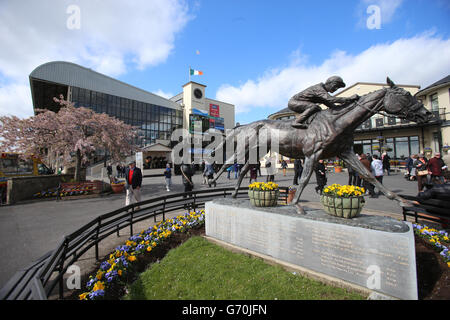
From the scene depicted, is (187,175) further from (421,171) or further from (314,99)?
(421,171)

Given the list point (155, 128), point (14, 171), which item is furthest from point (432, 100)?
point (155, 128)

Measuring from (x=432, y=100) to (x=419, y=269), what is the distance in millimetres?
26920

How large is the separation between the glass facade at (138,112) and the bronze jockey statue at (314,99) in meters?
29.8

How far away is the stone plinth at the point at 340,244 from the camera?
234 cm

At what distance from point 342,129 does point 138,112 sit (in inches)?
1673

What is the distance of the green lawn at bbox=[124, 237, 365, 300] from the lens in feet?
8.82

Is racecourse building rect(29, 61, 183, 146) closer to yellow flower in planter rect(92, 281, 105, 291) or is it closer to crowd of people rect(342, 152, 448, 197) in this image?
crowd of people rect(342, 152, 448, 197)

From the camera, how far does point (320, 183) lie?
355 inches

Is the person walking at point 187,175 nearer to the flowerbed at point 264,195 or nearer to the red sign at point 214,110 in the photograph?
the flowerbed at point 264,195

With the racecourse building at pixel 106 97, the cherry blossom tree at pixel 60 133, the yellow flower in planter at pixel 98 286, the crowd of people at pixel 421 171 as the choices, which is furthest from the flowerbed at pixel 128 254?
the racecourse building at pixel 106 97

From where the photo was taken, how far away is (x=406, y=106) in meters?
3.26

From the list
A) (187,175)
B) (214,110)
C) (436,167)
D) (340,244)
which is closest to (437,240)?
(340,244)

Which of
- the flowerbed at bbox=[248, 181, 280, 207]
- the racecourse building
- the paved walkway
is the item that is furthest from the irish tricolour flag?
the flowerbed at bbox=[248, 181, 280, 207]
